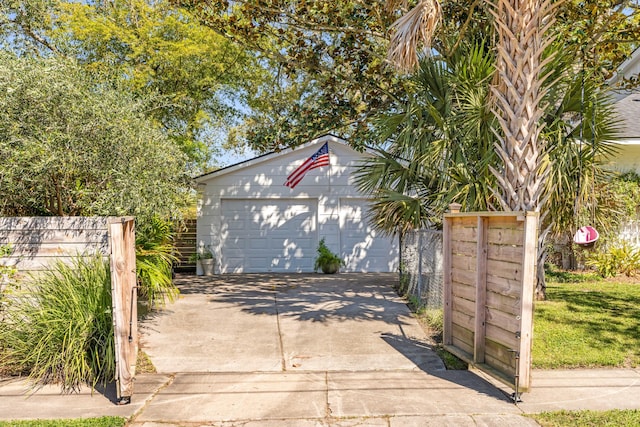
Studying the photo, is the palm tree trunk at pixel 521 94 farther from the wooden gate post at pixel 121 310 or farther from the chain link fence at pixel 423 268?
the wooden gate post at pixel 121 310

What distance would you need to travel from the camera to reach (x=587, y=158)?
8.65 meters

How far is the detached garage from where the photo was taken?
49.8 ft

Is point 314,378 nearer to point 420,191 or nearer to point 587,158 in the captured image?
point 420,191

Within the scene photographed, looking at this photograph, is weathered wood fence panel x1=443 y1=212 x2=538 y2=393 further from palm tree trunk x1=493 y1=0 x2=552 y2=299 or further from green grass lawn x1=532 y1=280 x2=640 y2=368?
green grass lawn x1=532 y1=280 x2=640 y2=368

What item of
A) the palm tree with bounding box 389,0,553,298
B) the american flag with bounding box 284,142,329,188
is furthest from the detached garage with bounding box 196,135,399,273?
the palm tree with bounding box 389,0,553,298

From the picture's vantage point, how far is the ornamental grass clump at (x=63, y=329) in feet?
18.7

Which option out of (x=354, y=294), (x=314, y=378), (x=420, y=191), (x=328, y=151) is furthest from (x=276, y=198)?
(x=314, y=378)

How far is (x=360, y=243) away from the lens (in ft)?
50.6

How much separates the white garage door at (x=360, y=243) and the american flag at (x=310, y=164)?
129cm

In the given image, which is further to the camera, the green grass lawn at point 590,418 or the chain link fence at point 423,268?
the chain link fence at point 423,268

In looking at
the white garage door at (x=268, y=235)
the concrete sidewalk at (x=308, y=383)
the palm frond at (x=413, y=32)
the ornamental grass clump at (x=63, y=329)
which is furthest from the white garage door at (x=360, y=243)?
the ornamental grass clump at (x=63, y=329)

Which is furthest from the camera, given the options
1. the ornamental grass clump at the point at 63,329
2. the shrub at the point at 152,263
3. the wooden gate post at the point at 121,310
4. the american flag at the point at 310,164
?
the american flag at the point at 310,164

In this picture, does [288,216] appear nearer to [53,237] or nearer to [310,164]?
[310,164]

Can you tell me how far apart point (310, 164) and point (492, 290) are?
9470 millimetres
